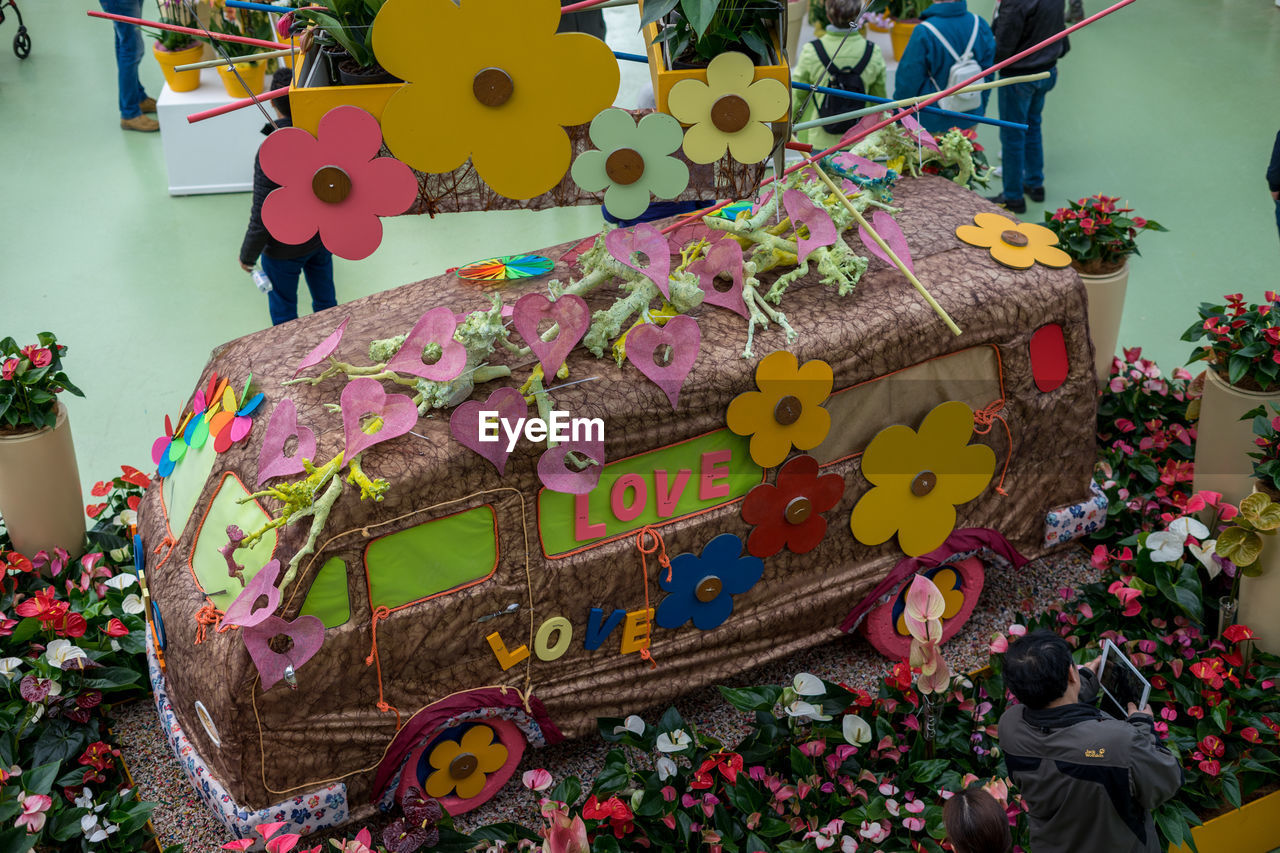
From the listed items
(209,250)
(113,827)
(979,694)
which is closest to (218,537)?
(113,827)

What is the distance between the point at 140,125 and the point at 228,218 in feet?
5.47

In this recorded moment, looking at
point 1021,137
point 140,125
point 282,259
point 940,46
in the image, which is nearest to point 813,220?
point 282,259

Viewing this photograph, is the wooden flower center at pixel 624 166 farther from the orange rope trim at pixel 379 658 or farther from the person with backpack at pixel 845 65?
the person with backpack at pixel 845 65

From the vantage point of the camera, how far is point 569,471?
3.17m

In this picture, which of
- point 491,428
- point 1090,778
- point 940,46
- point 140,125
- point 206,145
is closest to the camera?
point 1090,778

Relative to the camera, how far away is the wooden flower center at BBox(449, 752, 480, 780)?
11.2 feet

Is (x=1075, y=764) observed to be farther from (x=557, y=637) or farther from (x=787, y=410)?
(x=557, y=637)

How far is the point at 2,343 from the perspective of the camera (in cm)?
413

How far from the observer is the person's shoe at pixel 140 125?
8195mm

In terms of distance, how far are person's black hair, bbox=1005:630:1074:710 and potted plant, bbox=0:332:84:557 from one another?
3.20 metres

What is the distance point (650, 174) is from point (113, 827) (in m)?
2.39

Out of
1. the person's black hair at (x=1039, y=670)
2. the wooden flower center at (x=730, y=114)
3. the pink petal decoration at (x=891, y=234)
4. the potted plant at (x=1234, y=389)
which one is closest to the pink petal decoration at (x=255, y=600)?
the wooden flower center at (x=730, y=114)

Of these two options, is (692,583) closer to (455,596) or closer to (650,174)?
(455,596)
